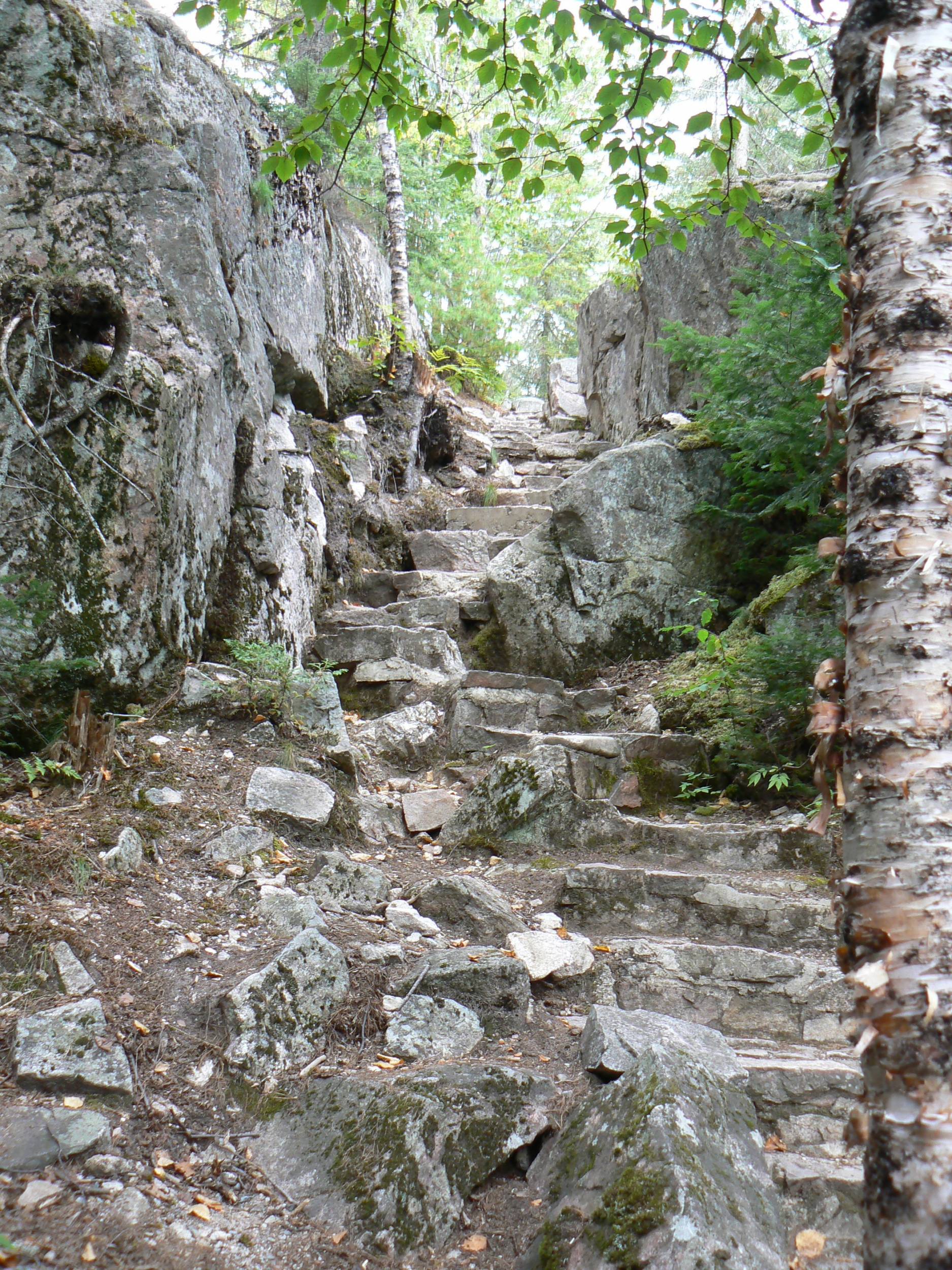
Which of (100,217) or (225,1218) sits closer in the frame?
(225,1218)

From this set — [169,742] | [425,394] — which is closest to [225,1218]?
[169,742]

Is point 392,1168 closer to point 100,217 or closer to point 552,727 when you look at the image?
point 552,727

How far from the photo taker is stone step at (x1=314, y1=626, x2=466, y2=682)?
264 inches

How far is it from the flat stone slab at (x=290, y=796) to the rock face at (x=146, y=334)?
35.2 inches

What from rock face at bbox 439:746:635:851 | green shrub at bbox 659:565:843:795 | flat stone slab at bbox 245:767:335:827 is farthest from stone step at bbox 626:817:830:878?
flat stone slab at bbox 245:767:335:827

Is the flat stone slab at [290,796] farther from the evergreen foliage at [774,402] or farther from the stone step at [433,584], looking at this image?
the stone step at [433,584]

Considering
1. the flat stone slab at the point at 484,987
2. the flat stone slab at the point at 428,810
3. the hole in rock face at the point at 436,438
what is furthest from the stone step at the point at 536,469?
the flat stone slab at the point at 484,987

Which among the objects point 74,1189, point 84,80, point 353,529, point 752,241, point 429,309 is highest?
point 429,309

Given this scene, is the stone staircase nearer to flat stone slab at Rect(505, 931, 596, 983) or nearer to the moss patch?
flat stone slab at Rect(505, 931, 596, 983)

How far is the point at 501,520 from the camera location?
9.65 m

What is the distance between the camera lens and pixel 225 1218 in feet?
6.92

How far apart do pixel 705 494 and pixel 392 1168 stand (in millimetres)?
6257

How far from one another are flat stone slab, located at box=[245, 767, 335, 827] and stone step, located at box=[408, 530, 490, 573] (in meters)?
4.56

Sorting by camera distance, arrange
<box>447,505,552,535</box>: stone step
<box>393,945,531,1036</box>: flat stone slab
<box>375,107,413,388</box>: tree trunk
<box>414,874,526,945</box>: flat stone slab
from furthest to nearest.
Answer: <box>375,107,413,388</box>: tree trunk
<box>447,505,552,535</box>: stone step
<box>414,874,526,945</box>: flat stone slab
<box>393,945,531,1036</box>: flat stone slab
